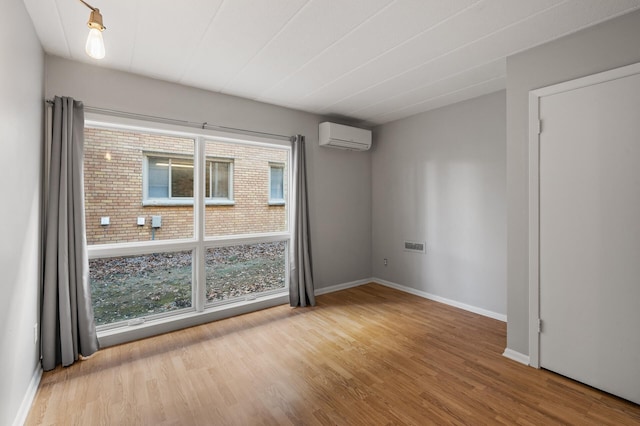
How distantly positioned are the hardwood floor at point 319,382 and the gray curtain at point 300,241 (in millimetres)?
607

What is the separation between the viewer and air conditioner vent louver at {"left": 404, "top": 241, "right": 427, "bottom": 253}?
408 centimetres

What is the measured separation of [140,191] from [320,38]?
2.22 m

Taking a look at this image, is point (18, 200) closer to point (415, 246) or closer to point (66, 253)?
point (66, 253)

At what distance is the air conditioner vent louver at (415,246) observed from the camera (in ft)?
13.4

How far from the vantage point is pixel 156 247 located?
9.77 ft

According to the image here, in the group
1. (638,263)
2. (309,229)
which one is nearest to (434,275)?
(309,229)

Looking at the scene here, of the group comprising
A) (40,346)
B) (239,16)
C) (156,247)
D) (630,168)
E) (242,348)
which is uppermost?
(239,16)

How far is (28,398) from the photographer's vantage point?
190cm

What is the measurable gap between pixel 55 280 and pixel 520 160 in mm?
3874

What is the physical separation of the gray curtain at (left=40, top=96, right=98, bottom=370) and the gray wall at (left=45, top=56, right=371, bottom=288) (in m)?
0.29

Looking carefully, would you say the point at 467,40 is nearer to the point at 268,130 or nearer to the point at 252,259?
the point at 268,130

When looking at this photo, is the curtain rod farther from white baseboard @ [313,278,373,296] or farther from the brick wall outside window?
white baseboard @ [313,278,373,296]

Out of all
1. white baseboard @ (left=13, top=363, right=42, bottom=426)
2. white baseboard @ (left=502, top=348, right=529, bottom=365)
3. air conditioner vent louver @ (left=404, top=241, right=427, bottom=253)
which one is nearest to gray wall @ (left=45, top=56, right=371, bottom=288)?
air conditioner vent louver @ (left=404, top=241, right=427, bottom=253)

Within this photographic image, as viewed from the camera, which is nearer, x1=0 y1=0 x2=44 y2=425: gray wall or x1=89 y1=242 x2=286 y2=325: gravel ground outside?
x1=0 y1=0 x2=44 y2=425: gray wall
